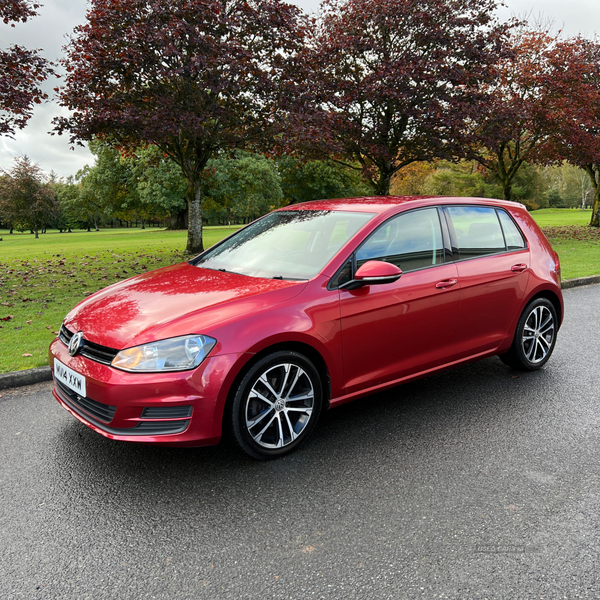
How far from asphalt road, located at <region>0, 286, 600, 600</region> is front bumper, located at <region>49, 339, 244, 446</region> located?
332mm

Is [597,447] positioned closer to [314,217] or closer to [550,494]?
[550,494]

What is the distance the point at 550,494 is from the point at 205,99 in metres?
12.5

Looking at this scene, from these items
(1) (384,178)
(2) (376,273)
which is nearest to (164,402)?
(2) (376,273)

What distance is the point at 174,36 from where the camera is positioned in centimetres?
1177

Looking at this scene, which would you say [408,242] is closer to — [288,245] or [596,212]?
[288,245]

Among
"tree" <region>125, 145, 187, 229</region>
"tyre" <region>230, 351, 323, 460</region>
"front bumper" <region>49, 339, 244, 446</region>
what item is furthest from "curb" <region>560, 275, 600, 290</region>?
"tree" <region>125, 145, 187, 229</region>

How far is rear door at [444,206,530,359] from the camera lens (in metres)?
4.38

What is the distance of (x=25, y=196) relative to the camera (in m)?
47.1

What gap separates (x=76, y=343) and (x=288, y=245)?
69.5 inches

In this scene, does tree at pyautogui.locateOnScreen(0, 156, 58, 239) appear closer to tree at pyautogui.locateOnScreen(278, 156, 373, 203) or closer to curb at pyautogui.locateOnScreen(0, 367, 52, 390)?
tree at pyautogui.locateOnScreen(278, 156, 373, 203)

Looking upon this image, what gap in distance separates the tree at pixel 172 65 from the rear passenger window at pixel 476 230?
9112 mm

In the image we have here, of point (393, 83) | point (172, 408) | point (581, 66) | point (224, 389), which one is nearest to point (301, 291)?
point (224, 389)

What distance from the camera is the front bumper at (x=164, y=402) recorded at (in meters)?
2.99

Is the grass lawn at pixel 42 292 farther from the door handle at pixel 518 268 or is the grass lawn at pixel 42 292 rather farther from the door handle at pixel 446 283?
the door handle at pixel 518 268
